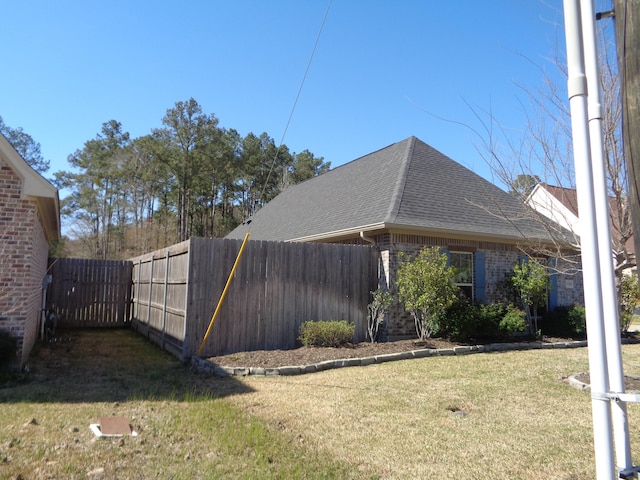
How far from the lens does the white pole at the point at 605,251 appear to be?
1992 millimetres

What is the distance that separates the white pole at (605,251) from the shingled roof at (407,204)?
7.75 meters

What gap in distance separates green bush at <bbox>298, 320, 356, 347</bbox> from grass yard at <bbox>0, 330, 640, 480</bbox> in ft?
4.31

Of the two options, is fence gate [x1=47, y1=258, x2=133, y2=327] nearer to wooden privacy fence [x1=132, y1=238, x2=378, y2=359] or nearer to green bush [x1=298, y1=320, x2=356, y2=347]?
wooden privacy fence [x1=132, y1=238, x2=378, y2=359]

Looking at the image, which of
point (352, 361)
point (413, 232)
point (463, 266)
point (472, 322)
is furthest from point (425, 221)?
point (352, 361)

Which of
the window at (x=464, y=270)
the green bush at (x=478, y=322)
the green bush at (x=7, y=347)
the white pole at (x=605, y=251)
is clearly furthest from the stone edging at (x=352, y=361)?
the white pole at (x=605, y=251)

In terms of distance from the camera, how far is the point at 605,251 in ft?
6.76

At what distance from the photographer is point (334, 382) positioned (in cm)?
720

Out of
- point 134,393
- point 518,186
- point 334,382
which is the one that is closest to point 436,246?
point 518,186

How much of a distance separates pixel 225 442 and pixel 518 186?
673 cm

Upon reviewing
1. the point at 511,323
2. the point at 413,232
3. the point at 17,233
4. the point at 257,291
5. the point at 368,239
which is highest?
the point at 413,232

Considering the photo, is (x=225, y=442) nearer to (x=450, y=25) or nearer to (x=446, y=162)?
(x=450, y=25)

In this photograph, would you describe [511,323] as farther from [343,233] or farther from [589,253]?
[589,253]

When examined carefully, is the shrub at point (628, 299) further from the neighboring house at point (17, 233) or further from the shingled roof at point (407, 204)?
the neighboring house at point (17, 233)

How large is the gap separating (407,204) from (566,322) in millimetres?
5505
